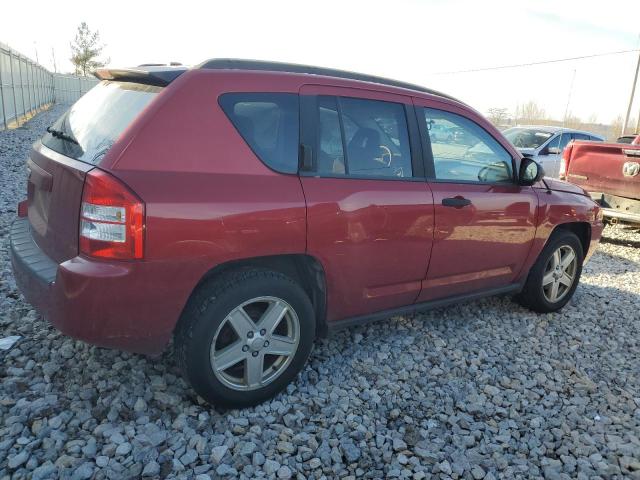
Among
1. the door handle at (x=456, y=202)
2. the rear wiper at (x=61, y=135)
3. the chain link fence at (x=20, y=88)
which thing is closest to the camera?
the rear wiper at (x=61, y=135)

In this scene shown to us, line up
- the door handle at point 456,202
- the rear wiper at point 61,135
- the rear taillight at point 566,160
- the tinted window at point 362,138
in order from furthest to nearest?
the rear taillight at point 566,160 < the door handle at point 456,202 < the tinted window at point 362,138 < the rear wiper at point 61,135

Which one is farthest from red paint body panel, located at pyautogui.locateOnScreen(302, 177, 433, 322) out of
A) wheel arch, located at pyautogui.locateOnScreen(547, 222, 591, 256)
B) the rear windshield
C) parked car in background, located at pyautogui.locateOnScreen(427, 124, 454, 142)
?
wheel arch, located at pyautogui.locateOnScreen(547, 222, 591, 256)

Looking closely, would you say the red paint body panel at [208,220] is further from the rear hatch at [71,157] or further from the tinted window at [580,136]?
the tinted window at [580,136]

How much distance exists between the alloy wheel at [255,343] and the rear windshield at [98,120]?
3.50 ft

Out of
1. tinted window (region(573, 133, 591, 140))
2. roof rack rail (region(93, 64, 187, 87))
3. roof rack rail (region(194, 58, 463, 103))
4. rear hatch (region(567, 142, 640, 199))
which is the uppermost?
roof rack rail (region(194, 58, 463, 103))

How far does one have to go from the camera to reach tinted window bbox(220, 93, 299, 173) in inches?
101

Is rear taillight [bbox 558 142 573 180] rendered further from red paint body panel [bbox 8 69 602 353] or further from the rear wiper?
the rear wiper

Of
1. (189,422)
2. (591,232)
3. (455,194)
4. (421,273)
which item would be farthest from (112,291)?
(591,232)

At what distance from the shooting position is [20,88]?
59.0 feet

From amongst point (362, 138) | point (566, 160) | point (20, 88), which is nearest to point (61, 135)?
point (362, 138)

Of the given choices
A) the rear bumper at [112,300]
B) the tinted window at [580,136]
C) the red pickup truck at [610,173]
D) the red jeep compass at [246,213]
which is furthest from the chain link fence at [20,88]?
the tinted window at [580,136]

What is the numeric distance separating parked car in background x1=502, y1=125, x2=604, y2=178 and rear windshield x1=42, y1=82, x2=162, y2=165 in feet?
30.3

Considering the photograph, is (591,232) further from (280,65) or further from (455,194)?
(280,65)

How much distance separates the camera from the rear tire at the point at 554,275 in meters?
4.26
